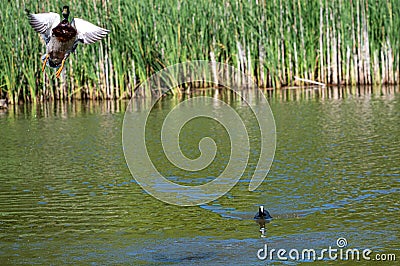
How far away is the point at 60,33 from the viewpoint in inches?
256

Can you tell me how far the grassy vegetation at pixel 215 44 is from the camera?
49.1 feet

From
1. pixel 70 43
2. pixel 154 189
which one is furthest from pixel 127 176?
pixel 70 43

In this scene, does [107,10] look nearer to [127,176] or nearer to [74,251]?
[127,176]

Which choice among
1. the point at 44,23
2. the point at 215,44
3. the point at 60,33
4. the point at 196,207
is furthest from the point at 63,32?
the point at 215,44

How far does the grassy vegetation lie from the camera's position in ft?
49.1

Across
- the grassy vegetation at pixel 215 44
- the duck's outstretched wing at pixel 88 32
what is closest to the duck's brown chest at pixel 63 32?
the duck's outstretched wing at pixel 88 32

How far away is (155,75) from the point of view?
53.3 ft

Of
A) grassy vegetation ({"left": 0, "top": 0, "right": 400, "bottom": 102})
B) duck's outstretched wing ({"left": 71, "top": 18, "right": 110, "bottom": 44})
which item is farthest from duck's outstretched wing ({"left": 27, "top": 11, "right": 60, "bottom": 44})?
grassy vegetation ({"left": 0, "top": 0, "right": 400, "bottom": 102})

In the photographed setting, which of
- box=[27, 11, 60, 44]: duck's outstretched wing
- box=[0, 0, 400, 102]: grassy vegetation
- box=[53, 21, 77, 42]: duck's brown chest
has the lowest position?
box=[53, 21, 77, 42]: duck's brown chest

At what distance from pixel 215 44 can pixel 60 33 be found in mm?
9551

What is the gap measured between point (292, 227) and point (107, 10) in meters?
9.23

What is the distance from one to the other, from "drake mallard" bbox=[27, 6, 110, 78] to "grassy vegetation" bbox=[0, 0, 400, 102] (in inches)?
313

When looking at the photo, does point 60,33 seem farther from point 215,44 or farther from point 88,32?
point 215,44

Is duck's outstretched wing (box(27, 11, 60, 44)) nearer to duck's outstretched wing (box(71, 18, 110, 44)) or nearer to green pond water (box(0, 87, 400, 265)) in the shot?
duck's outstretched wing (box(71, 18, 110, 44))
